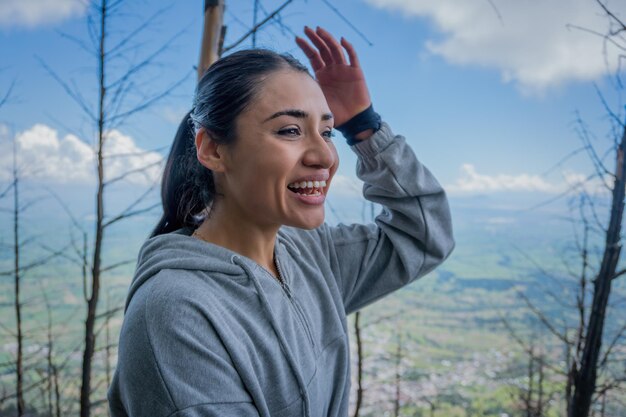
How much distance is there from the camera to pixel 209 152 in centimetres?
120

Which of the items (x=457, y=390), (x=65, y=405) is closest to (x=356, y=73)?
(x=65, y=405)

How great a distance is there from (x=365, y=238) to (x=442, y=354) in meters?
26.2

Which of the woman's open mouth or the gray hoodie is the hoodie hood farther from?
the woman's open mouth

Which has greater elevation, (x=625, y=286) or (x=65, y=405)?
(x=625, y=286)

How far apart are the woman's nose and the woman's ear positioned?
0.22 meters

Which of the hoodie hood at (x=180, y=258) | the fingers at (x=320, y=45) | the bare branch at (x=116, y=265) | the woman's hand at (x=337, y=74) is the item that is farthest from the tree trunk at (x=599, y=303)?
the bare branch at (x=116, y=265)

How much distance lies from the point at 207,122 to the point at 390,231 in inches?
27.7

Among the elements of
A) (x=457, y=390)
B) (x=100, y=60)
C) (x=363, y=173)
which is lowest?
(x=457, y=390)

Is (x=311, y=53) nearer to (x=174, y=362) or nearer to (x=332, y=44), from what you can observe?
(x=332, y=44)

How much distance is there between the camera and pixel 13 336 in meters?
4.43

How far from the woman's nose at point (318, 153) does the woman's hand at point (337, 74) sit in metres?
0.37

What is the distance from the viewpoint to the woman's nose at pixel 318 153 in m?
1.16

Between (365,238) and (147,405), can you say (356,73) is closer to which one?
(365,238)

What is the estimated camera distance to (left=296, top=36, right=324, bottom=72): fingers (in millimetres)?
1551
